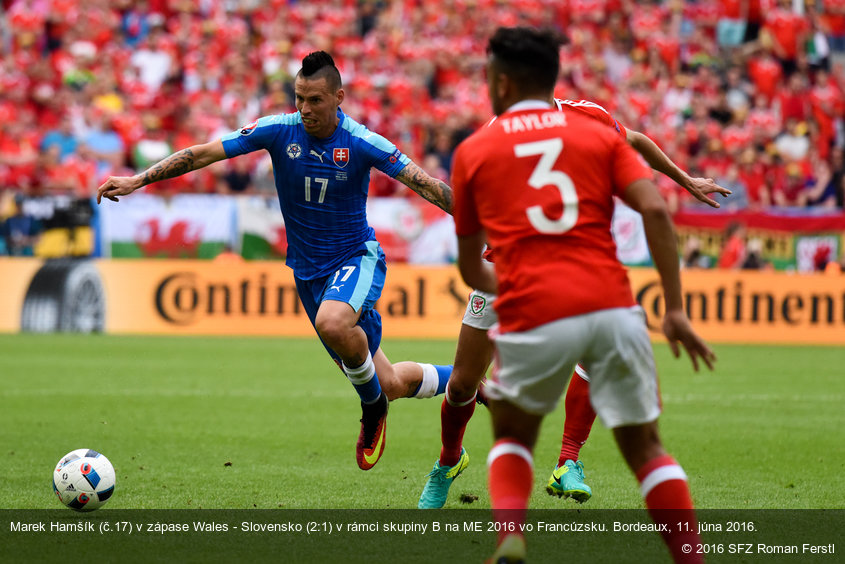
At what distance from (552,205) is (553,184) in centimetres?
8

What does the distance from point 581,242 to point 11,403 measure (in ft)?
26.5

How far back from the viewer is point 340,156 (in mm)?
7328

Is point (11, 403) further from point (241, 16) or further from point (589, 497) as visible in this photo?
point (241, 16)

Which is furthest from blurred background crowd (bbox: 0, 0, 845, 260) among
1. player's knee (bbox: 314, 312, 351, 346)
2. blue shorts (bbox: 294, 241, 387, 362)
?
player's knee (bbox: 314, 312, 351, 346)

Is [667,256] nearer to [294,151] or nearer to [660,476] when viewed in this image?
[660,476]

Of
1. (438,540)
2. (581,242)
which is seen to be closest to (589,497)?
(438,540)

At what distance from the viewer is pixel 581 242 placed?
443 cm

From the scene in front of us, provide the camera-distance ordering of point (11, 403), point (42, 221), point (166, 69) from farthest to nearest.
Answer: point (166, 69) → point (42, 221) → point (11, 403)

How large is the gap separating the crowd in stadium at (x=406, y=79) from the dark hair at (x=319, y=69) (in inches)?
484

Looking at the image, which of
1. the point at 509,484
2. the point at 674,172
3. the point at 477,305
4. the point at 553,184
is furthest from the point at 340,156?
the point at 509,484

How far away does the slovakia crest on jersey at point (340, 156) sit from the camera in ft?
24.0

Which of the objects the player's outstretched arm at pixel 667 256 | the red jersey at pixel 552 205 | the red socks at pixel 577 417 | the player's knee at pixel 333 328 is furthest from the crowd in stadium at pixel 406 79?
the player's outstretched arm at pixel 667 256

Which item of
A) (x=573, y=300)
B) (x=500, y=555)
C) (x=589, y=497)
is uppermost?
(x=573, y=300)

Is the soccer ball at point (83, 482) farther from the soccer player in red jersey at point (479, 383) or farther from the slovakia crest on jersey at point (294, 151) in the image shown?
the slovakia crest on jersey at point (294, 151)
